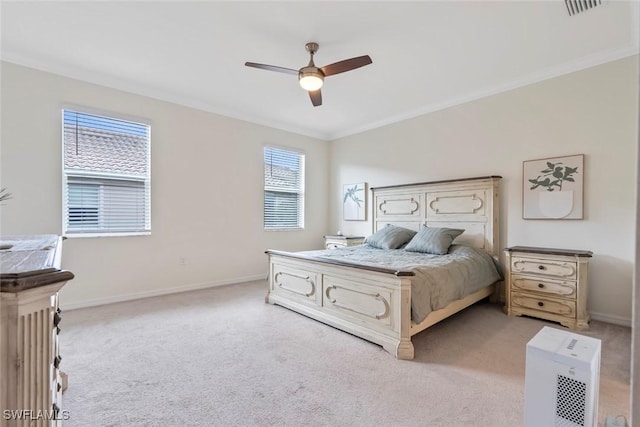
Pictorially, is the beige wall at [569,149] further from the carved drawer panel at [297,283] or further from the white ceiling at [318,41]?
the carved drawer panel at [297,283]

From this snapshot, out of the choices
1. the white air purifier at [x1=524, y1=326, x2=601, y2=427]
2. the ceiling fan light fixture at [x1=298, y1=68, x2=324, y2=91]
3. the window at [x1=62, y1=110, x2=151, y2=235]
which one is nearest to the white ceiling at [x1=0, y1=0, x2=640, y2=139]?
the ceiling fan light fixture at [x1=298, y1=68, x2=324, y2=91]

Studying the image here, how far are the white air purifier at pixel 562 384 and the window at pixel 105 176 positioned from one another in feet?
13.7

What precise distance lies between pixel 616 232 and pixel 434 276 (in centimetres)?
205

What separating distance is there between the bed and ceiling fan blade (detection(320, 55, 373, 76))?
1725 mm

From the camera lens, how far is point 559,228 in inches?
127

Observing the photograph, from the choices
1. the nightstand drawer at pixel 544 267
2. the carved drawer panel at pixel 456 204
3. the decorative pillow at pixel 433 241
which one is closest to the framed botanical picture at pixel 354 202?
the carved drawer panel at pixel 456 204

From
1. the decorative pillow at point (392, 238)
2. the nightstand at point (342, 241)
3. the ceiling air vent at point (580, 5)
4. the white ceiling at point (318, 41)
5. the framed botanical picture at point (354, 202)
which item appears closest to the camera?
the ceiling air vent at point (580, 5)

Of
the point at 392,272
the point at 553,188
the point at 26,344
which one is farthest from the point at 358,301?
the point at 553,188

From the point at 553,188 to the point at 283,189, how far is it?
3895 mm

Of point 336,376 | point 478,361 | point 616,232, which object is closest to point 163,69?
point 336,376

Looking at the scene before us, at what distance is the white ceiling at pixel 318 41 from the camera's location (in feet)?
7.59

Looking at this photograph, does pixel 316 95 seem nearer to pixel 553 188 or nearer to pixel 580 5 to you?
pixel 580 5

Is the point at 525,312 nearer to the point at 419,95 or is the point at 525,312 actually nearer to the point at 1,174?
the point at 419,95

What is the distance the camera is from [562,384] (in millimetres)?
1163
